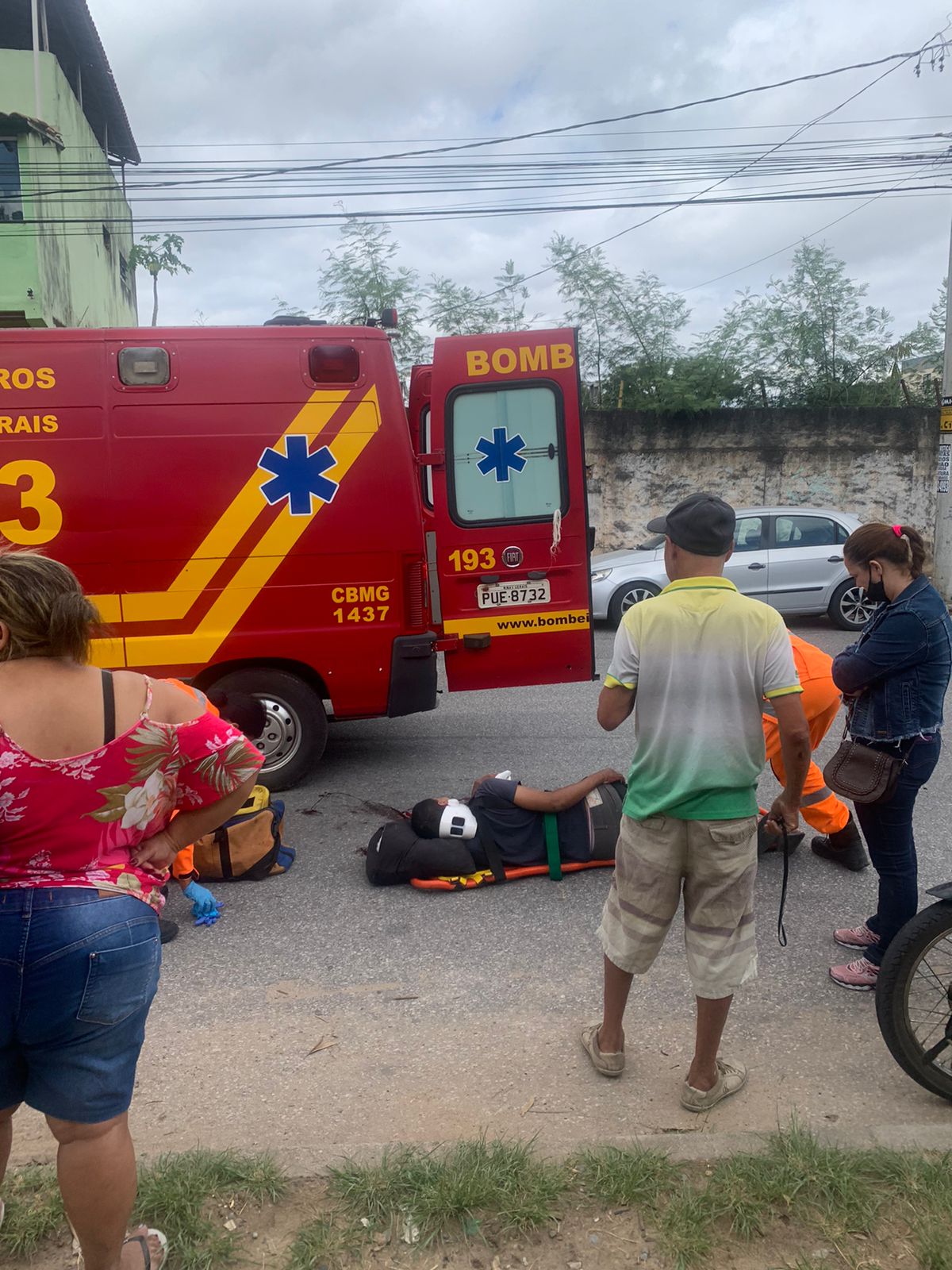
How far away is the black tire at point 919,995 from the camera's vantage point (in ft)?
8.72

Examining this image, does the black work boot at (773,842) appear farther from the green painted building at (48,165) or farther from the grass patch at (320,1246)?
the green painted building at (48,165)

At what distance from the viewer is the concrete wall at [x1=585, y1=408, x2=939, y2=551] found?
15500mm

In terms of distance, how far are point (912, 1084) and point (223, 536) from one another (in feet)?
13.2

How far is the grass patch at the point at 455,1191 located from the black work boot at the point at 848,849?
101 inches

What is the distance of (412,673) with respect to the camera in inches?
214

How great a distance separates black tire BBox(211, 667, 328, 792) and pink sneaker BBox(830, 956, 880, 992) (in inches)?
123

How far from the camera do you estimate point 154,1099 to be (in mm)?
2854

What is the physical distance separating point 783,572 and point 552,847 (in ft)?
23.6

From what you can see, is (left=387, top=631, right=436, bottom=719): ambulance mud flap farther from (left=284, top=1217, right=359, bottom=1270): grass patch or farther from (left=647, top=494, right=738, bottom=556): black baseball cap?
(left=284, top=1217, right=359, bottom=1270): grass patch

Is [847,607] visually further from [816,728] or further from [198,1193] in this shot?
[198,1193]

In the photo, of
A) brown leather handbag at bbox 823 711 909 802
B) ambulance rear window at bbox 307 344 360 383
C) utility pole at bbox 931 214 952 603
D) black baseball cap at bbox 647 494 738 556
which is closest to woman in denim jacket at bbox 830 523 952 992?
brown leather handbag at bbox 823 711 909 802

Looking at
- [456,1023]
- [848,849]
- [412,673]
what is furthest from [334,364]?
[848,849]

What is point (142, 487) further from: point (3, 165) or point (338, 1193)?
point (3, 165)

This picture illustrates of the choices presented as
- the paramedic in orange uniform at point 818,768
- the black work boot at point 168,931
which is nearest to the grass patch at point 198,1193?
the black work boot at point 168,931
